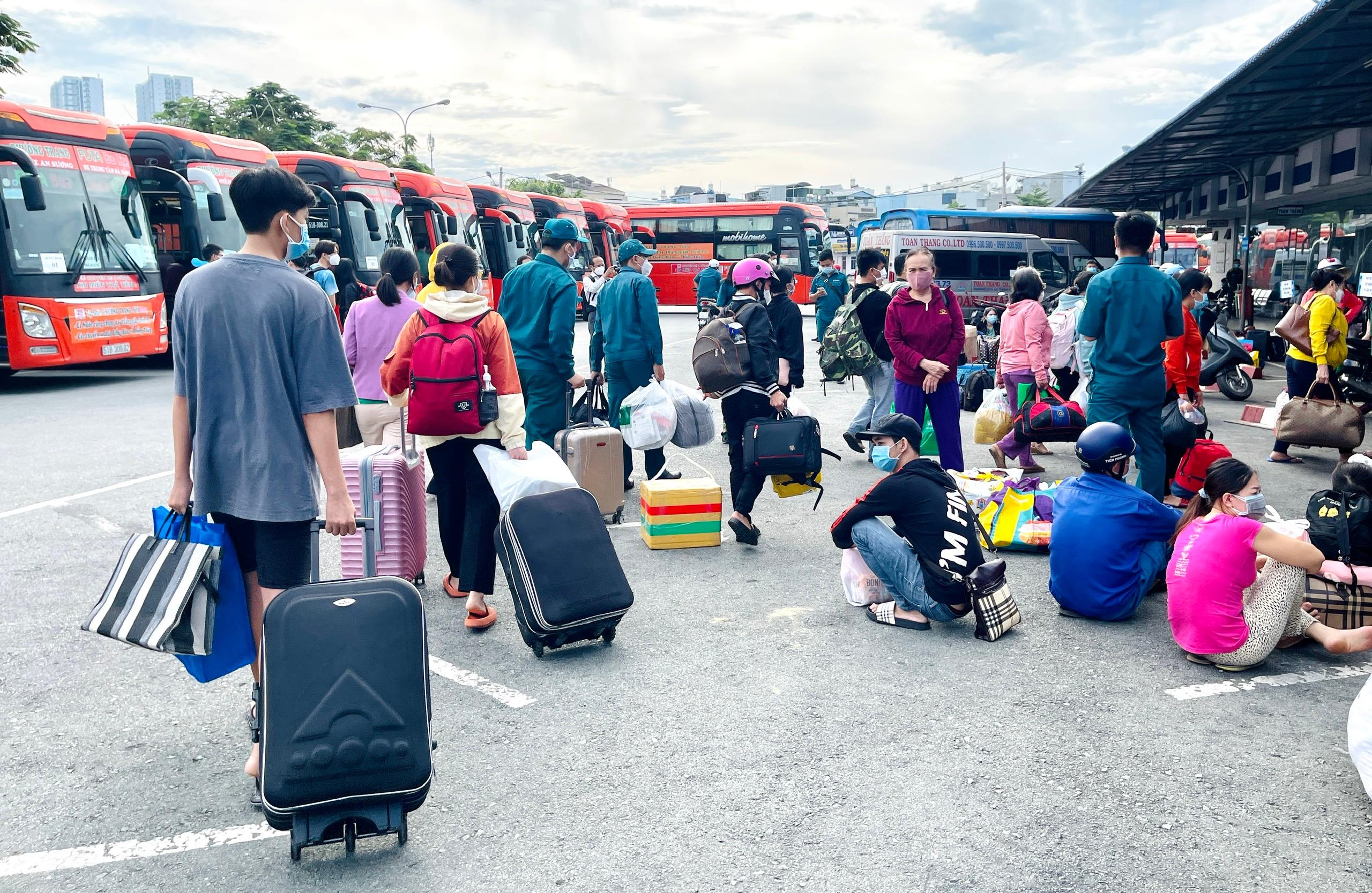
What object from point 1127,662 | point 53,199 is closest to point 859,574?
point 1127,662

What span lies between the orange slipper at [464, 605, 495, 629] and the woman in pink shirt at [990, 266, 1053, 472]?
484cm

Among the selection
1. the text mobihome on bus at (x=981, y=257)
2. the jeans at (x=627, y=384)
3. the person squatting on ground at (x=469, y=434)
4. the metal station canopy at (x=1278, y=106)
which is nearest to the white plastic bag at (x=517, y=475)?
the person squatting on ground at (x=469, y=434)

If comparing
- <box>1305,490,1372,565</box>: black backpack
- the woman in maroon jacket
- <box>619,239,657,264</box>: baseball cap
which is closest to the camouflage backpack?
the woman in maroon jacket

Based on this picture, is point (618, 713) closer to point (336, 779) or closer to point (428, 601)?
point (336, 779)

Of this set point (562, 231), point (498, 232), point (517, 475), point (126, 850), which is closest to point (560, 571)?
point (517, 475)

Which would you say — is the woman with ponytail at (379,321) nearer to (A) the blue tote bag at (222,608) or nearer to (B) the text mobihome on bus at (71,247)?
(A) the blue tote bag at (222,608)

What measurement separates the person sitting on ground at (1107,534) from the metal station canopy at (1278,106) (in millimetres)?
5623

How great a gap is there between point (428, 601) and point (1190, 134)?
15182mm

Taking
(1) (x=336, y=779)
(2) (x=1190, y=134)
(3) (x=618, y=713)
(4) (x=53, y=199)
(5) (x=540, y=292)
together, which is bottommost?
(3) (x=618, y=713)

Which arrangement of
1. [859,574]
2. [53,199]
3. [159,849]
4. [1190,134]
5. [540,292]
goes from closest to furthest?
[159,849] < [859,574] < [540,292] < [53,199] < [1190,134]

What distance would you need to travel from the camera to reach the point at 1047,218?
2845 centimetres

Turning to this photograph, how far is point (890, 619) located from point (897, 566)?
0.29m

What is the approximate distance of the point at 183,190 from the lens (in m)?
15.2

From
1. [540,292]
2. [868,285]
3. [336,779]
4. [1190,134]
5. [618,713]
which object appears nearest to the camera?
[336,779]
